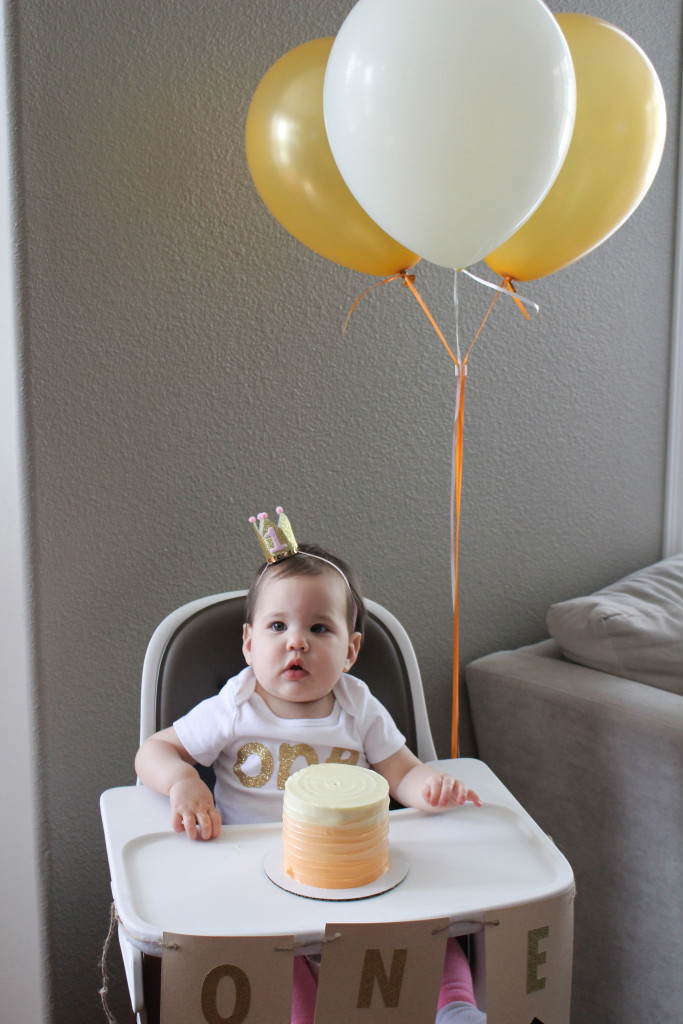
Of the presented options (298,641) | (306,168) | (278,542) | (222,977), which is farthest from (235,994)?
(306,168)

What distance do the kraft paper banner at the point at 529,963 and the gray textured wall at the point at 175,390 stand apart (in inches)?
32.0

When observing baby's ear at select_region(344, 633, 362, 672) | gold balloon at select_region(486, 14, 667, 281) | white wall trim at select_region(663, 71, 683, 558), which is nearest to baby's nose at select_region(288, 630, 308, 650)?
baby's ear at select_region(344, 633, 362, 672)

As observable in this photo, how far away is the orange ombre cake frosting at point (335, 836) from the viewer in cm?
108

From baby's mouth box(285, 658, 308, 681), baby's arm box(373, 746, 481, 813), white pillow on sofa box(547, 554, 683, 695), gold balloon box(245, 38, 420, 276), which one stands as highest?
gold balloon box(245, 38, 420, 276)

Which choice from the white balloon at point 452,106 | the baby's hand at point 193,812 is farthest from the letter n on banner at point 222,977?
the white balloon at point 452,106

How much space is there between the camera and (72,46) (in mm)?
1473

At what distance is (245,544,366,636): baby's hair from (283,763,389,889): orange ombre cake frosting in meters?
0.36

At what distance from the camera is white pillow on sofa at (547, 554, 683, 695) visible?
6.09 feet

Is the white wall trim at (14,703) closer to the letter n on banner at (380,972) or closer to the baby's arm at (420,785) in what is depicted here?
the baby's arm at (420,785)

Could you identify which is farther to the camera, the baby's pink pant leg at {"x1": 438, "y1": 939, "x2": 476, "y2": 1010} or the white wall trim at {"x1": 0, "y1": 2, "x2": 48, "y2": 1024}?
the white wall trim at {"x1": 0, "y1": 2, "x2": 48, "y2": 1024}

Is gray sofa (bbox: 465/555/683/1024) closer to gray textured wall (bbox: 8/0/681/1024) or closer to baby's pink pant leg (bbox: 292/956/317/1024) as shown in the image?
gray textured wall (bbox: 8/0/681/1024)

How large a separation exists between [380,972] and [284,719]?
1.49ft

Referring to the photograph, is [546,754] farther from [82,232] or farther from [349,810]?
[82,232]

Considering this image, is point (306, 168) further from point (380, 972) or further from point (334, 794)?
point (380, 972)
